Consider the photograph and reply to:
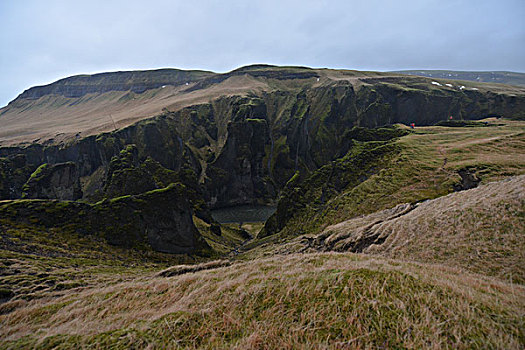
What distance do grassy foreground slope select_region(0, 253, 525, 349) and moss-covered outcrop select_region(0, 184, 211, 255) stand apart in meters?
28.5

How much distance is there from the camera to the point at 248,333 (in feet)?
21.7

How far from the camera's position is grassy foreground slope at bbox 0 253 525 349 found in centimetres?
605

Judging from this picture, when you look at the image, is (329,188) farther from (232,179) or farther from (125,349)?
(232,179)

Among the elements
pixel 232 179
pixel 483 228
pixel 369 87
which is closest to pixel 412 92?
pixel 369 87

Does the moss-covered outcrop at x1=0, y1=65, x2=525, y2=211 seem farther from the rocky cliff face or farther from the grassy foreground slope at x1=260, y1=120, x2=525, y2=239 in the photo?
the grassy foreground slope at x1=260, y1=120, x2=525, y2=239

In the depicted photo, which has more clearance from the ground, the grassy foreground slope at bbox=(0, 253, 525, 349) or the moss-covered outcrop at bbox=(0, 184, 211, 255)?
the grassy foreground slope at bbox=(0, 253, 525, 349)

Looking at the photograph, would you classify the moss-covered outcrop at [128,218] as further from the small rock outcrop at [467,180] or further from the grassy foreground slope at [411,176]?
the small rock outcrop at [467,180]

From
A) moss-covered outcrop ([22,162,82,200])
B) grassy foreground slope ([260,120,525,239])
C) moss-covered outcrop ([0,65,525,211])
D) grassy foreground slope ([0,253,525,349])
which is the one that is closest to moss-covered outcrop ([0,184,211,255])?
grassy foreground slope ([260,120,525,239])

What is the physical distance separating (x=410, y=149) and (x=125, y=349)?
71066 mm

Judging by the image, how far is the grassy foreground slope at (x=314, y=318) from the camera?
605 centimetres

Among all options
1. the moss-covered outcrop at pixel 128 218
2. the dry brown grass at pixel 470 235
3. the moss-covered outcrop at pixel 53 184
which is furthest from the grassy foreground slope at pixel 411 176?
the moss-covered outcrop at pixel 53 184

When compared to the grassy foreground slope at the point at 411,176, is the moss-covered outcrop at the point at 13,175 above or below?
above

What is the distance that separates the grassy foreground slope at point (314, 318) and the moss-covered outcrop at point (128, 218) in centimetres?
2848

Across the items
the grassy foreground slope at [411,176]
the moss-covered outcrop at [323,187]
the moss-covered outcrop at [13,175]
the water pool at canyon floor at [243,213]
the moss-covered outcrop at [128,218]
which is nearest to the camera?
the moss-covered outcrop at [128,218]
